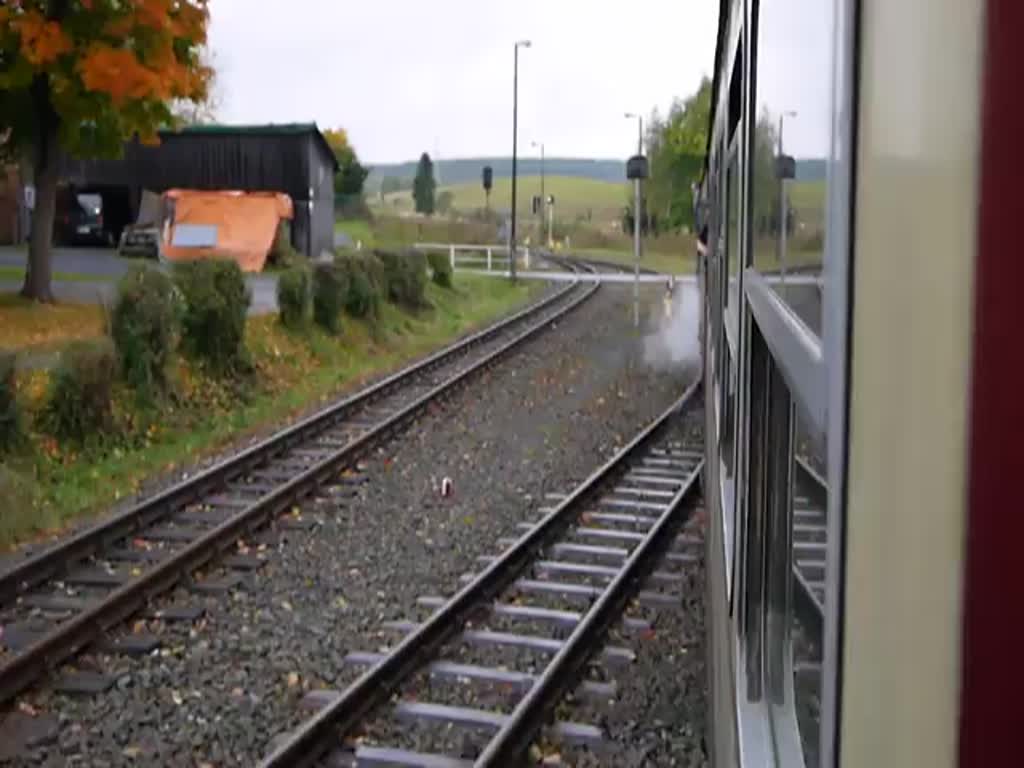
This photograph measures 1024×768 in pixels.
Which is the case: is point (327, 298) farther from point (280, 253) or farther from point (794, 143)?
point (794, 143)

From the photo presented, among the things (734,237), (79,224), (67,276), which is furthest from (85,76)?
(79,224)

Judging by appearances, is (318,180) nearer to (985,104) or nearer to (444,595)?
(444,595)

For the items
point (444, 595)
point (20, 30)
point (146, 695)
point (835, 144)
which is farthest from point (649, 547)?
point (20, 30)

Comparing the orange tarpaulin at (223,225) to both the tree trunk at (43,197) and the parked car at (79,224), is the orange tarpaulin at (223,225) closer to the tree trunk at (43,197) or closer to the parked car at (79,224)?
the parked car at (79,224)

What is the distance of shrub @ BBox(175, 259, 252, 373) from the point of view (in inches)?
585

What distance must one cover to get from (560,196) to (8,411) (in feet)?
316

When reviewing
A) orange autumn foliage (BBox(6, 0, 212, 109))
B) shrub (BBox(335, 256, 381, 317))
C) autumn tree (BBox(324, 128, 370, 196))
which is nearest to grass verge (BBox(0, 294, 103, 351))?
orange autumn foliage (BBox(6, 0, 212, 109))

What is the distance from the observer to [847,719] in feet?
3.12

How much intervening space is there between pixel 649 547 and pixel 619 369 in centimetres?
1045

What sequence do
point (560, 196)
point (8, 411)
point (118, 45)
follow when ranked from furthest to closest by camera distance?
point (560, 196) < point (118, 45) < point (8, 411)

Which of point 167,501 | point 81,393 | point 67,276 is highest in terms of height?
point 67,276

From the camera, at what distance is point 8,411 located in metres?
10.6

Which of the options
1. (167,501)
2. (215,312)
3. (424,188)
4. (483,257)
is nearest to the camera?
(167,501)

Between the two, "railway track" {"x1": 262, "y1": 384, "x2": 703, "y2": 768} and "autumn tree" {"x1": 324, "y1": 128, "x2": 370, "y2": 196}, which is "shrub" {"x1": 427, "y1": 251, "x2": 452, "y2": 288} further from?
"autumn tree" {"x1": 324, "y1": 128, "x2": 370, "y2": 196}
